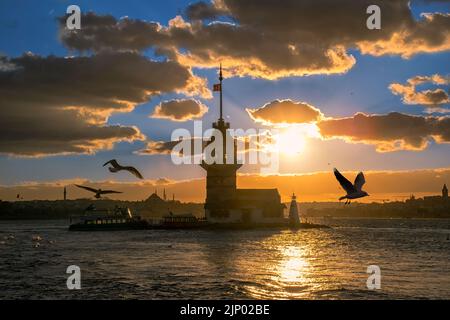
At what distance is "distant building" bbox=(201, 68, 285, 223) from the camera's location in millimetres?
119688

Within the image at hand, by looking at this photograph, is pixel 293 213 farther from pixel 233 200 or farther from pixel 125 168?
pixel 125 168

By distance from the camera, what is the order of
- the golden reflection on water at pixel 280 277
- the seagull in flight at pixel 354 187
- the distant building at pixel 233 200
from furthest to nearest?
the distant building at pixel 233 200
the golden reflection on water at pixel 280 277
the seagull in flight at pixel 354 187

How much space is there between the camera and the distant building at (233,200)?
120 meters

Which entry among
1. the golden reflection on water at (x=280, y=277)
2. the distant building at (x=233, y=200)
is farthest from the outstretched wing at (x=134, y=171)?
the distant building at (x=233, y=200)

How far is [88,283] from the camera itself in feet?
113

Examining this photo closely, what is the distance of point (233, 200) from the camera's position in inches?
4776

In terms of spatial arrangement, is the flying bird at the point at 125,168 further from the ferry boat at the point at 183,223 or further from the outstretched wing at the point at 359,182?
the ferry boat at the point at 183,223

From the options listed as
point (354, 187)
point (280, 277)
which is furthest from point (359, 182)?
point (280, 277)

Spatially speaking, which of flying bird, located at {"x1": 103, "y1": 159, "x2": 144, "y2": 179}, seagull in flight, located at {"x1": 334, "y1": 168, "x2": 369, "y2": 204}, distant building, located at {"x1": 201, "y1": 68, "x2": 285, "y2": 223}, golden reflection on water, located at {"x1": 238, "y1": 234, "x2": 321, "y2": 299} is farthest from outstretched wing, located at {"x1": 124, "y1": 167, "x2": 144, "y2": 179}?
distant building, located at {"x1": 201, "y1": 68, "x2": 285, "y2": 223}

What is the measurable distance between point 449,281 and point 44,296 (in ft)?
85.1

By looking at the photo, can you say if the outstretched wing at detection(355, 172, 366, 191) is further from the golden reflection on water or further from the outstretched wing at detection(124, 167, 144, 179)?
the outstretched wing at detection(124, 167, 144, 179)
